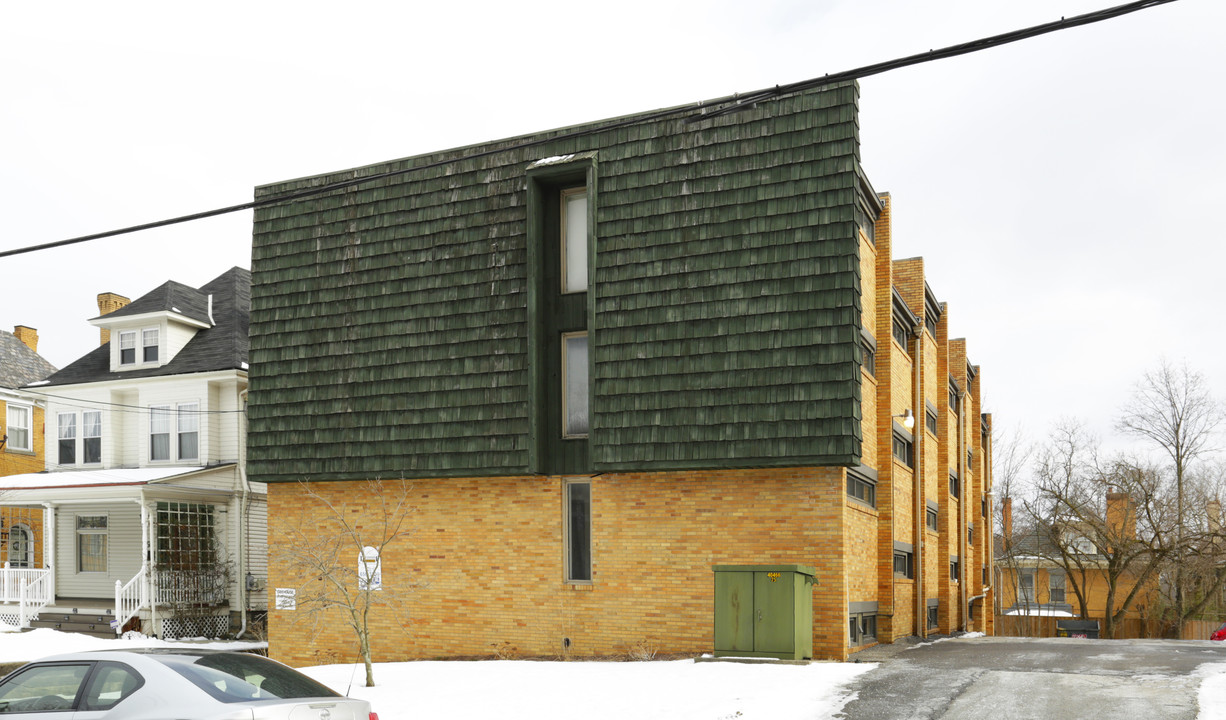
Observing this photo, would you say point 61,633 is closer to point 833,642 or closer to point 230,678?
point 833,642

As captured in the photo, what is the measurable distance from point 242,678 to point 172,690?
50 cm

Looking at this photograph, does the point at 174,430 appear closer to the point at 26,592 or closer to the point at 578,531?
the point at 26,592

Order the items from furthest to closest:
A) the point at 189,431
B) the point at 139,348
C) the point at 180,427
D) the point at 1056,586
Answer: the point at 1056,586 < the point at 139,348 < the point at 180,427 < the point at 189,431

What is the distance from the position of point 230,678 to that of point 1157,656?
1555 cm

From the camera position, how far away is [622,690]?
13.4 m

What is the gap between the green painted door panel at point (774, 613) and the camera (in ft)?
49.1

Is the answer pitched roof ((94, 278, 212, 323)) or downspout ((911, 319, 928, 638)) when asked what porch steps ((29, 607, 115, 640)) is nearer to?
pitched roof ((94, 278, 212, 323))

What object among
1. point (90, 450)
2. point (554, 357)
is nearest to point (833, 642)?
point (554, 357)

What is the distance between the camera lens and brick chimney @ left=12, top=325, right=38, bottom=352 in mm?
43781

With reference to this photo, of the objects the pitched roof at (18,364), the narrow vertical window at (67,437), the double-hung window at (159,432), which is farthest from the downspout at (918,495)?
the pitched roof at (18,364)

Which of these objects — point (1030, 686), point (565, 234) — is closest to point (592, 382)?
point (565, 234)

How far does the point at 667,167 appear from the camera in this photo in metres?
18.6

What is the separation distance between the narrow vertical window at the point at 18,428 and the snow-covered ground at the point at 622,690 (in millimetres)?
26742

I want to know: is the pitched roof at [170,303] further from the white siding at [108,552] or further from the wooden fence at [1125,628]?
the wooden fence at [1125,628]
